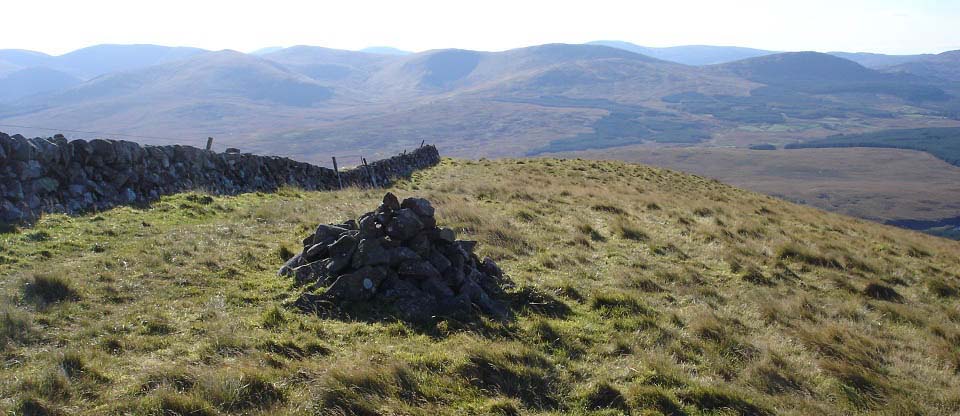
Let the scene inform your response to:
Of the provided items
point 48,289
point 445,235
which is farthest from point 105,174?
point 445,235

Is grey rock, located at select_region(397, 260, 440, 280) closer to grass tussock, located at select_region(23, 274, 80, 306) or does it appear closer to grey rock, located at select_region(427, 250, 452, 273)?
grey rock, located at select_region(427, 250, 452, 273)

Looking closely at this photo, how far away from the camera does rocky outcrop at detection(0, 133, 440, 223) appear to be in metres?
13.1

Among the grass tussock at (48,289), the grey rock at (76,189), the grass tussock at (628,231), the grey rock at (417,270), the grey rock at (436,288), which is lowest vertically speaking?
the grass tussock at (628,231)

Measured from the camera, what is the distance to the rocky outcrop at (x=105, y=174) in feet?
43.1

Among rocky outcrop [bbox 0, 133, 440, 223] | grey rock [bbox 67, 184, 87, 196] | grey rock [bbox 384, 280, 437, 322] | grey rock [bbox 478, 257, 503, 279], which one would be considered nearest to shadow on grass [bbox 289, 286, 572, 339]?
grey rock [bbox 384, 280, 437, 322]

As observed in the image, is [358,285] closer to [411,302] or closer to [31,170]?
[411,302]

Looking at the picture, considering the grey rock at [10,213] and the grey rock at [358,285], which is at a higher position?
the grey rock at [10,213]

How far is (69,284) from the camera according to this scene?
856 cm

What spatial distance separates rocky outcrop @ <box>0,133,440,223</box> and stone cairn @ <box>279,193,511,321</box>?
7.14m

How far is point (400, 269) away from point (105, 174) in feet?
34.0

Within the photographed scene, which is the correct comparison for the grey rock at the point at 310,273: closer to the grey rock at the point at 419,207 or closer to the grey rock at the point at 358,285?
the grey rock at the point at 358,285

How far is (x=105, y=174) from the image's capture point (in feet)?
50.5

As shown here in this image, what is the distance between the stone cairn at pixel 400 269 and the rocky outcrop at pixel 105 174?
7139 mm

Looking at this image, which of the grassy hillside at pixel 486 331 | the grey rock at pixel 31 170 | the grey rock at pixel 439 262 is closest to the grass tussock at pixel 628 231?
the grassy hillside at pixel 486 331
